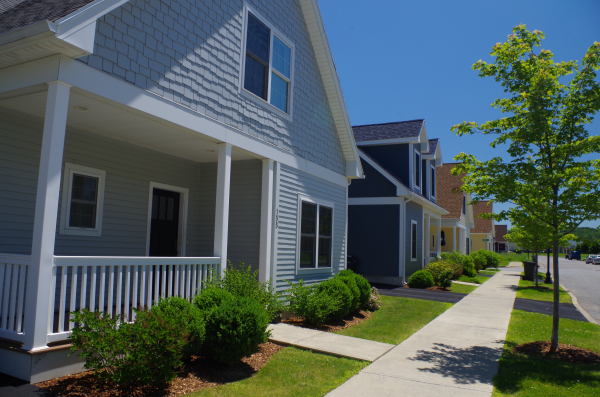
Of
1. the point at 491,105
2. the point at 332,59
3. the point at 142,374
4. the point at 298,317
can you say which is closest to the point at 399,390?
the point at 142,374

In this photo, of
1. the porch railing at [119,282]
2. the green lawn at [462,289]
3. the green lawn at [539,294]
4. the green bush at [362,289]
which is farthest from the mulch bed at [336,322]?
the green lawn at [539,294]

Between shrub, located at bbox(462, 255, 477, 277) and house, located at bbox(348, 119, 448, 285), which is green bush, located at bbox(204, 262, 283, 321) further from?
shrub, located at bbox(462, 255, 477, 277)

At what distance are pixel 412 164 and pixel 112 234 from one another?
1453 centimetres

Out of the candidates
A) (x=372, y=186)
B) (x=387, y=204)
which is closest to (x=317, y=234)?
(x=387, y=204)

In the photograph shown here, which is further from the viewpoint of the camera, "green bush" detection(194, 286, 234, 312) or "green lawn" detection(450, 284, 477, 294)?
"green lawn" detection(450, 284, 477, 294)

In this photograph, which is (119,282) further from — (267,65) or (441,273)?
(441,273)

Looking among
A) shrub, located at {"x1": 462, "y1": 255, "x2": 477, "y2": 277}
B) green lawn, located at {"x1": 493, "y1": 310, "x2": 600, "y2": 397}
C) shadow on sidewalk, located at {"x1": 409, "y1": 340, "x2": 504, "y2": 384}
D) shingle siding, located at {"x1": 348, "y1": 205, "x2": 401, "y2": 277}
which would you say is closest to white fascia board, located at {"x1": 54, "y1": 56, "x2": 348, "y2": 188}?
shadow on sidewalk, located at {"x1": 409, "y1": 340, "x2": 504, "y2": 384}

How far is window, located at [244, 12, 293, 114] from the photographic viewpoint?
28.2 feet

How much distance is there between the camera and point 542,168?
7672mm

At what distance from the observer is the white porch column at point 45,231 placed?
15.1 feet

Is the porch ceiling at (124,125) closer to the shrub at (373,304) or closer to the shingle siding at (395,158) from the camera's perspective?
the shrub at (373,304)

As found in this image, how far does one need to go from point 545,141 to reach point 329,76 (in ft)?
19.0

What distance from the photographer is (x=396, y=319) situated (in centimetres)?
1016

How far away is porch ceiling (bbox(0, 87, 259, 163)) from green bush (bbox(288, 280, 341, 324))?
304 cm
